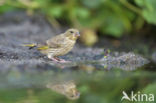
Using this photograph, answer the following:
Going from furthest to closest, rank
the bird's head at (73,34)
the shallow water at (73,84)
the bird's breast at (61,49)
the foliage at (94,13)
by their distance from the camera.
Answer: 1. the foliage at (94,13)
2. the bird's head at (73,34)
3. the bird's breast at (61,49)
4. the shallow water at (73,84)

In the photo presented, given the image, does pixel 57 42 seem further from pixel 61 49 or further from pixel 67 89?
pixel 67 89

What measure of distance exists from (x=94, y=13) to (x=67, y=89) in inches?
218

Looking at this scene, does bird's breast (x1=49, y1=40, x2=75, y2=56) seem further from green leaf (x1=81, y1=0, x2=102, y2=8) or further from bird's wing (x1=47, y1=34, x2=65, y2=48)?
green leaf (x1=81, y1=0, x2=102, y2=8)

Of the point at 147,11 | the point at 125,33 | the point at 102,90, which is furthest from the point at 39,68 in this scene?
the point at 125,33

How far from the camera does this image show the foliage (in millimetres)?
9547

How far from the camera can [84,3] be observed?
9.62 metres

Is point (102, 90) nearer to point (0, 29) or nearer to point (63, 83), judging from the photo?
point (63, 83)

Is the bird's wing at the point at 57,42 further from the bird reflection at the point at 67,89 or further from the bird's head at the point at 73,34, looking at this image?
the bird reflection at the point at 67,89

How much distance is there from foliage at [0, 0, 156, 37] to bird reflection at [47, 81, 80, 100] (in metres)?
4.71

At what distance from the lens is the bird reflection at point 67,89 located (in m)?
4.51

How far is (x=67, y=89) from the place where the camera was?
4.71 m

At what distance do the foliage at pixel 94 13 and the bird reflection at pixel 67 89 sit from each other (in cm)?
471

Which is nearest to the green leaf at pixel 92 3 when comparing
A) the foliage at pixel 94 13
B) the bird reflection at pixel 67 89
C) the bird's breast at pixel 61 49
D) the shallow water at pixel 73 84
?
the foliage at pixel 94 13

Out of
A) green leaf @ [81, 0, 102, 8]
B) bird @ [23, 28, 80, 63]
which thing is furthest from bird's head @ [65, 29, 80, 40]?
green leaf @ [81, 0, 102, 8]
